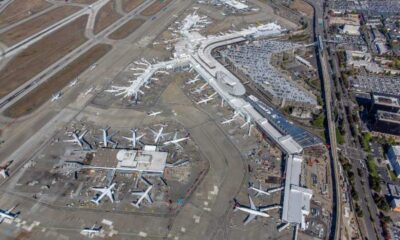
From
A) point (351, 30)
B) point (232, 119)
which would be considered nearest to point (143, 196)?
point (232, 119)

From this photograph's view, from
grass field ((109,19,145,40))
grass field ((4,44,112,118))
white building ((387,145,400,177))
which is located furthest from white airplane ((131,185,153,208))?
grass field ((109,19,145,40))

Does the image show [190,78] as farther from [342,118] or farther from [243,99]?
[342,118]

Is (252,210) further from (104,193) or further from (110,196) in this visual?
(104,193)

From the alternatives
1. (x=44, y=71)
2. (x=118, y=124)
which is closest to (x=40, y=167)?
(x=118, y=124)

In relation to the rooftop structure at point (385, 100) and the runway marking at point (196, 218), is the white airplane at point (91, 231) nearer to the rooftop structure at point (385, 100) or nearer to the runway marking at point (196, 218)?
the runway marking at point (196, 218)

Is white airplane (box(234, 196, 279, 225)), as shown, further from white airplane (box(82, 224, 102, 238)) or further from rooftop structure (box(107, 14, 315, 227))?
white airplane (box(82, 224, 102, 238))

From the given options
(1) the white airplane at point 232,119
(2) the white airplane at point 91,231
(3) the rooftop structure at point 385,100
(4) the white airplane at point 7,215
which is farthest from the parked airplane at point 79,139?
(3) the rooftop structure at point 385,100
